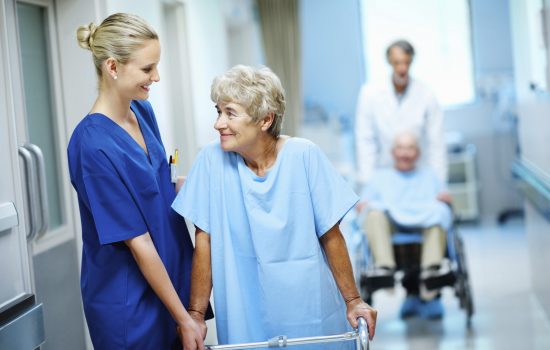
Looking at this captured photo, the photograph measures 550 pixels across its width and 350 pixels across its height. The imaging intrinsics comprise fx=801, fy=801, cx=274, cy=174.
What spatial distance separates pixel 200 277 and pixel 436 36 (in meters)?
6.83

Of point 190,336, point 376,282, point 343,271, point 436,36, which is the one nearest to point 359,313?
point 343,271

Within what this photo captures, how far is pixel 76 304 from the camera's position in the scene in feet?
→ 11.4

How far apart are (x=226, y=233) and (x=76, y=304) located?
1534 millimetres

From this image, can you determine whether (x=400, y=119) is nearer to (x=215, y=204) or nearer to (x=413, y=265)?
(x=413, y=265)

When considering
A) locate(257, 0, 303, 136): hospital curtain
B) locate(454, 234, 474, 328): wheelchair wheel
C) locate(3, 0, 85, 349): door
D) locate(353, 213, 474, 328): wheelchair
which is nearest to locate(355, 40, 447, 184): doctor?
locate(353, 213, 474, 328): wheelchair

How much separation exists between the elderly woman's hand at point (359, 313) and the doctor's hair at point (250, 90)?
59cm

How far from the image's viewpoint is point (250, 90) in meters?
2.14

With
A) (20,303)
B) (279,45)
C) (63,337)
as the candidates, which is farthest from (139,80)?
(279,45)

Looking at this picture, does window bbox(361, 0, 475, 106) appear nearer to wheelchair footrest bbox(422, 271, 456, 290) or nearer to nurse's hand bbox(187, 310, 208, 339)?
wheelchair footrest bbox(422, 271, 456, 290)

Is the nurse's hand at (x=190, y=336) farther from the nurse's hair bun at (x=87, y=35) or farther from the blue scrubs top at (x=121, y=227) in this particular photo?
the nurse's hair bun at (x=87, y=35)

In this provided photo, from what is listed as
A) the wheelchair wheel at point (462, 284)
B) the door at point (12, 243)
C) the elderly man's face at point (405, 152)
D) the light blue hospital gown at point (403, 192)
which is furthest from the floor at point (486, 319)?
the door at point (12, 243)

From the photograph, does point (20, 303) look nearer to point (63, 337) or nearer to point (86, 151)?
point (86, 151)

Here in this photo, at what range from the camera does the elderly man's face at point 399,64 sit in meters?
4.87

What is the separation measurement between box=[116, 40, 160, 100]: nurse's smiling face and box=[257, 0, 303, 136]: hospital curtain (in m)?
5.73
